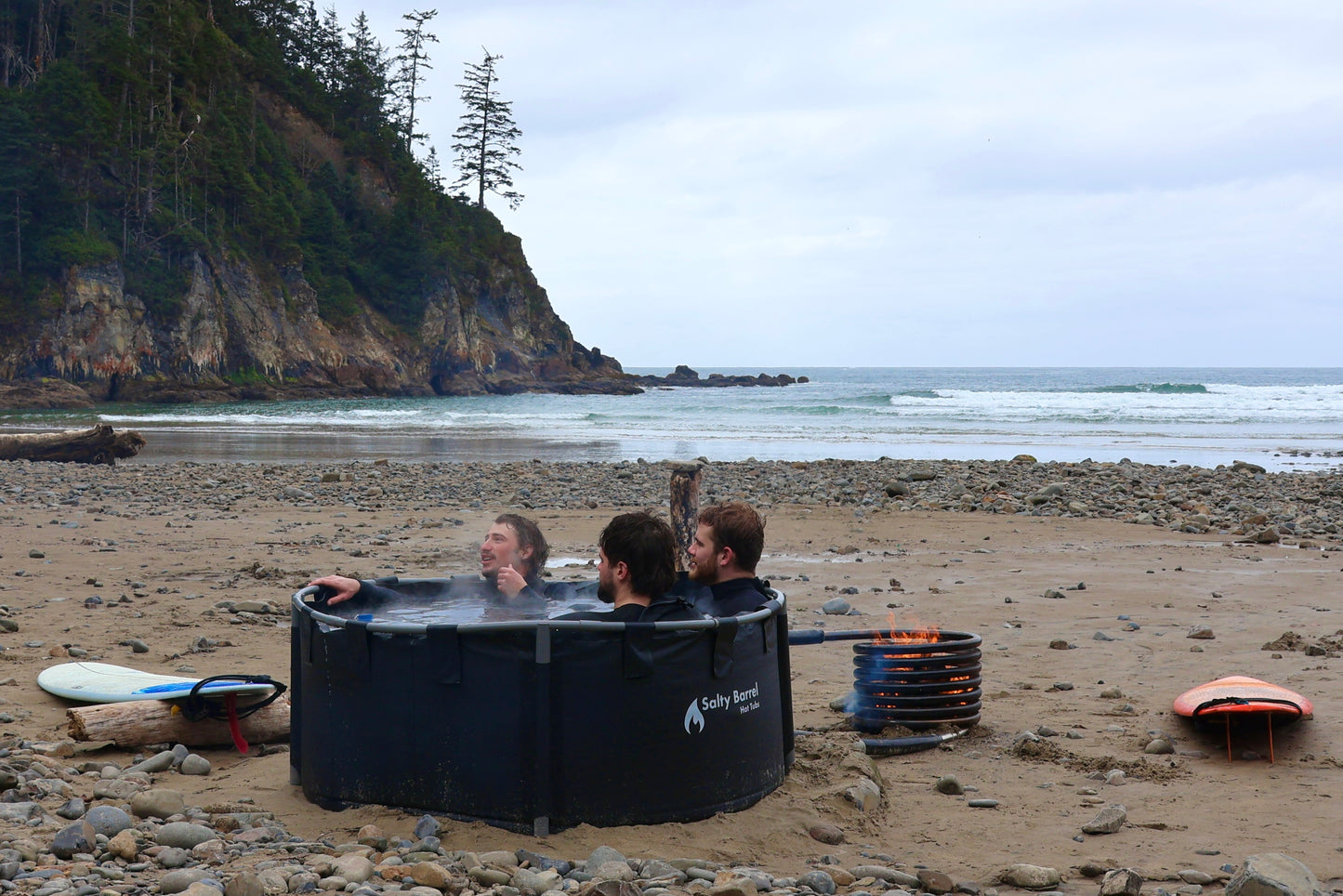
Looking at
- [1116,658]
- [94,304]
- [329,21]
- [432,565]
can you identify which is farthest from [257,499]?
[329,21]

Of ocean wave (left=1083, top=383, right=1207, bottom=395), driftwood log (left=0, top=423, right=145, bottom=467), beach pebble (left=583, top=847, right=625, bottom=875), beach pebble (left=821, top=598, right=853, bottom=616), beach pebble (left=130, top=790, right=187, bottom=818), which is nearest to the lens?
beach pebble (left=583, top=847, right=625, bottom=875)

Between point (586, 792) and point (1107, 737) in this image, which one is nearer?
point (586, 792)

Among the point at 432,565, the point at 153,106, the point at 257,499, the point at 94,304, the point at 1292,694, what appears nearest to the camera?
the point at 1292,694

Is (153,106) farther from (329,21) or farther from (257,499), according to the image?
(257,499)

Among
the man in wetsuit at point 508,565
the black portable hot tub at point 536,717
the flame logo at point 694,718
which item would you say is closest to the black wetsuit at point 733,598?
the black portable hot tub at point 536,717

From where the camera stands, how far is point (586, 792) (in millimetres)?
3643

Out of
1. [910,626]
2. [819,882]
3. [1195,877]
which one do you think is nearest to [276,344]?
[910,626]

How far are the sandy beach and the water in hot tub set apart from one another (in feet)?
2.74

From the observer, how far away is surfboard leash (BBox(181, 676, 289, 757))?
4773mm

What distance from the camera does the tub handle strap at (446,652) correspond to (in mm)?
3582

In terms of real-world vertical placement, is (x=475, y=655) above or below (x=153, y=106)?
below

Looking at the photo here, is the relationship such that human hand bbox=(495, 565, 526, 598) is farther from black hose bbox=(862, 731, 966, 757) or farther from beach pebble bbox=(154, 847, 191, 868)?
black hose bbox=(862, 731, 966, 757)

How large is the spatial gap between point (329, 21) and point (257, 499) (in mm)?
73754

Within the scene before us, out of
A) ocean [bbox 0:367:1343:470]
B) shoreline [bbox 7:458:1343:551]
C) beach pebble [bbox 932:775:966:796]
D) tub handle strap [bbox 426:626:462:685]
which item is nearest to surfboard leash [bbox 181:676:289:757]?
tub handle strap [bbox 426:626:462:685]
